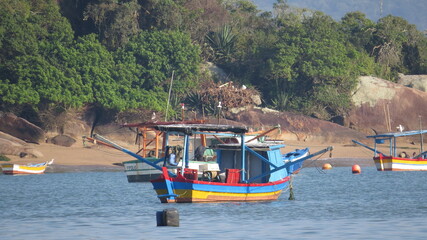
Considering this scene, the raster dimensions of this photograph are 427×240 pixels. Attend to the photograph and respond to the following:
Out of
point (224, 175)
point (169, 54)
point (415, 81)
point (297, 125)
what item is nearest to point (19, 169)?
point (224, 175)

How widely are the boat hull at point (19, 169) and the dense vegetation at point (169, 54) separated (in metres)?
8.39

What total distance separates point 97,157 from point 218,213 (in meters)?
31.6

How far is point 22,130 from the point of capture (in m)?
65.0

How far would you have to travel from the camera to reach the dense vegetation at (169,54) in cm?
6744

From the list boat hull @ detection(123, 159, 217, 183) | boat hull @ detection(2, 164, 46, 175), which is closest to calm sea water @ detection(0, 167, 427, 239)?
boat hull @ detection(123, 159, 217, 183)

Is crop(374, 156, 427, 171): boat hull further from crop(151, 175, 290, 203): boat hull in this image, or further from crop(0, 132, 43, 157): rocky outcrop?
crop(151, 175, 290, 203): boat hull

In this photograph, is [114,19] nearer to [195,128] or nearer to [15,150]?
[15,150]

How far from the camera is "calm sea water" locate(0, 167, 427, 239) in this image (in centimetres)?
2700

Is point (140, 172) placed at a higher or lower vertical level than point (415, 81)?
lower

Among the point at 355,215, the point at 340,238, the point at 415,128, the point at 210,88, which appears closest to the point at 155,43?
the point at 210,88

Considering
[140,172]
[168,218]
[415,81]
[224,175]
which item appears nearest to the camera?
[168,218]

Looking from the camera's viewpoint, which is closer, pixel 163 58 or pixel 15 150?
pixel 15 150

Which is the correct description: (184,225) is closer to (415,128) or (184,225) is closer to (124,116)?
(124,116)

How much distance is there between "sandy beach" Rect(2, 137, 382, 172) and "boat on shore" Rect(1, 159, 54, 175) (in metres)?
2.05
